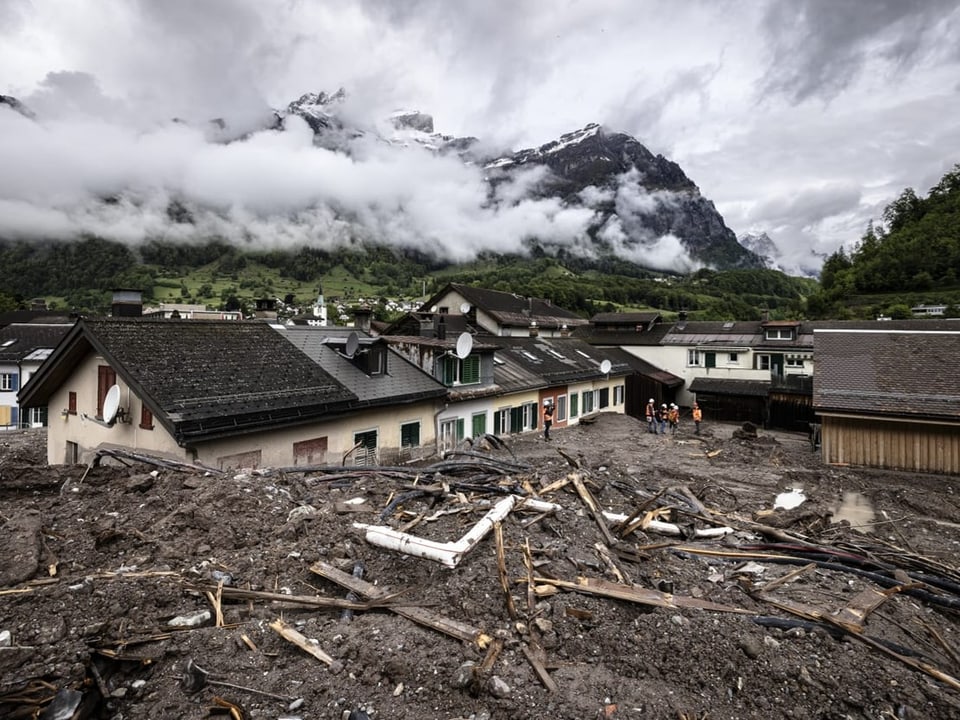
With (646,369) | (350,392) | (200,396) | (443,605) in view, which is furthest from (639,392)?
(443,605)

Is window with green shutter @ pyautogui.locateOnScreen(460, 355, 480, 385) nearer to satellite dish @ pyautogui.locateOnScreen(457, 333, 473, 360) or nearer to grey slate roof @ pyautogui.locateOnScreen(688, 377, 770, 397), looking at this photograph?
satellite dish @ pyautogui.locateOnScreen(457, 333, 473, 360)

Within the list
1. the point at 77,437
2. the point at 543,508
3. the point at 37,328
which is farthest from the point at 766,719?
the point at 37,328

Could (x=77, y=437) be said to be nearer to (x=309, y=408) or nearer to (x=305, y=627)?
(x=309, y=408)

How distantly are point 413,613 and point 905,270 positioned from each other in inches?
3831

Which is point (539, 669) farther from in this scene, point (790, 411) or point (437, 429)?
point (790, 411)

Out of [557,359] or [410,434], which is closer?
[410,434]

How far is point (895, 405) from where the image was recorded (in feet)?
56.0

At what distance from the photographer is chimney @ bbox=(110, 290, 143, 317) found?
57.9 ft

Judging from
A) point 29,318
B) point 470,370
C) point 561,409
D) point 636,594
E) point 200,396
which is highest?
point 29,318

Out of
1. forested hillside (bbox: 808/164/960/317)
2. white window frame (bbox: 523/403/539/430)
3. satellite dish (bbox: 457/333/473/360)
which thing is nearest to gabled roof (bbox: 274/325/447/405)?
satellite dish (bbox: 457/333/473/360)

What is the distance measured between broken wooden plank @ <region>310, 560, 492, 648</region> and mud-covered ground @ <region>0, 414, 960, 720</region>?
30mm

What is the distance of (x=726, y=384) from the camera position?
41.3m

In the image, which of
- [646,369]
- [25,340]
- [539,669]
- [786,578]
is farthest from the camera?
[646,369]

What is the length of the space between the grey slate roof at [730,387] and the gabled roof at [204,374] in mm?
33311
